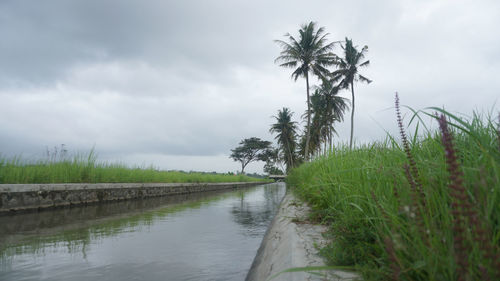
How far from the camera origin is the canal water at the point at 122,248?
2.12 metres

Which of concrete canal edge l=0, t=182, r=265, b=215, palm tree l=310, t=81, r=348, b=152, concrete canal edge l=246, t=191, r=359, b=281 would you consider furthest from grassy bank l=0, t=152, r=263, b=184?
palm tree l=310, t=81, r=348, b=152

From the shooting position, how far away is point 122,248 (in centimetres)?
273

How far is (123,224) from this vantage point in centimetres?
394

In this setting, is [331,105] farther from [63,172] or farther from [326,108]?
[63,172]

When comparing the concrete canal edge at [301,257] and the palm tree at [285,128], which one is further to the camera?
the palm tree at [285,128]

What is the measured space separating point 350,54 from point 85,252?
1119 inches

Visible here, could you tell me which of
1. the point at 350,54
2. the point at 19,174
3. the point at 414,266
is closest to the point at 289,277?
the point at 414,266

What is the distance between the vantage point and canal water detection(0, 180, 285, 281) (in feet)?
6.95

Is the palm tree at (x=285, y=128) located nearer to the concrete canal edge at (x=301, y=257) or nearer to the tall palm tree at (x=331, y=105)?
the tall palm tree at (x=331, y=105)

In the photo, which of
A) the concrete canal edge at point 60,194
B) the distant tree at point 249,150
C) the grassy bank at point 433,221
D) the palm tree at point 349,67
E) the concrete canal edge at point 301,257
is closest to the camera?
the grassy bank at point 433,221

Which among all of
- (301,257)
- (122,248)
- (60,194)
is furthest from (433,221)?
(60,194)

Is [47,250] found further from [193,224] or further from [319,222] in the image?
[319,222]

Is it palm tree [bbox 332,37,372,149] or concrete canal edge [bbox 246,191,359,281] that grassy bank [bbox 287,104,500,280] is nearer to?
concrete canal edge [bbox 246,191,359,281]

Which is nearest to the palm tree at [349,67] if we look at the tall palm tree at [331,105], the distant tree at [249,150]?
the tall palm tree at [331,105]
